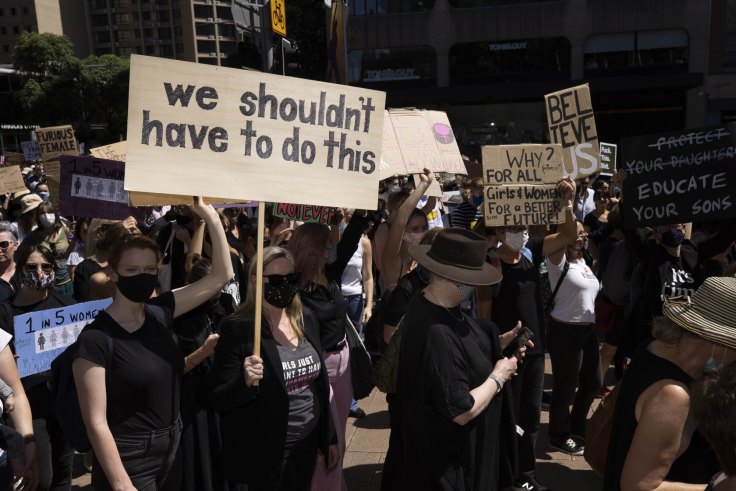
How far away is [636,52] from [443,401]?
103ft

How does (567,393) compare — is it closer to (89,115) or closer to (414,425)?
(414,425)

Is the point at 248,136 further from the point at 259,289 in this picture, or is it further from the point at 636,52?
the point at 636,52

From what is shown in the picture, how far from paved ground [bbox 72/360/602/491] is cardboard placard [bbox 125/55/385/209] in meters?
2.53

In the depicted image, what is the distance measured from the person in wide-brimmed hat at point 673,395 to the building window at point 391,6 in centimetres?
3274

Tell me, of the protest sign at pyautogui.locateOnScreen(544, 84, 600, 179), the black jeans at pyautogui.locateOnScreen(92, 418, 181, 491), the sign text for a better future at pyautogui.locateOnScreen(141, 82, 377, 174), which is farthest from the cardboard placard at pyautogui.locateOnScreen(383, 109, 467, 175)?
the black jeans at pyautogui.locateOnScreen(92, 418, 181, 491)

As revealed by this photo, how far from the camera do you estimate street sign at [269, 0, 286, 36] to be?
9398 mm

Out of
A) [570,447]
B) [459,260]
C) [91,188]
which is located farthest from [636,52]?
[459,260]

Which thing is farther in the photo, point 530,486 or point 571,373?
point 571,373

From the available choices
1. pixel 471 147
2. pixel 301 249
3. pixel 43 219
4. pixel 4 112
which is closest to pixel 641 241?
pixel 301 249

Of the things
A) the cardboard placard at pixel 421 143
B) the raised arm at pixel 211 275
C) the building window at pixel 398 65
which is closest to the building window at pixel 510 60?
the building window at pixel 398 65

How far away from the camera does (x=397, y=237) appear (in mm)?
4773

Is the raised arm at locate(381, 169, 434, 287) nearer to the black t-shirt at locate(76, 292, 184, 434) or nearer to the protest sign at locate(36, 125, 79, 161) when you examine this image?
the black t-shirt at locate(76, 292, 184, 434)

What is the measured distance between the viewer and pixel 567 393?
5164 mm

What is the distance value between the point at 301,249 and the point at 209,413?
119 centimetres
